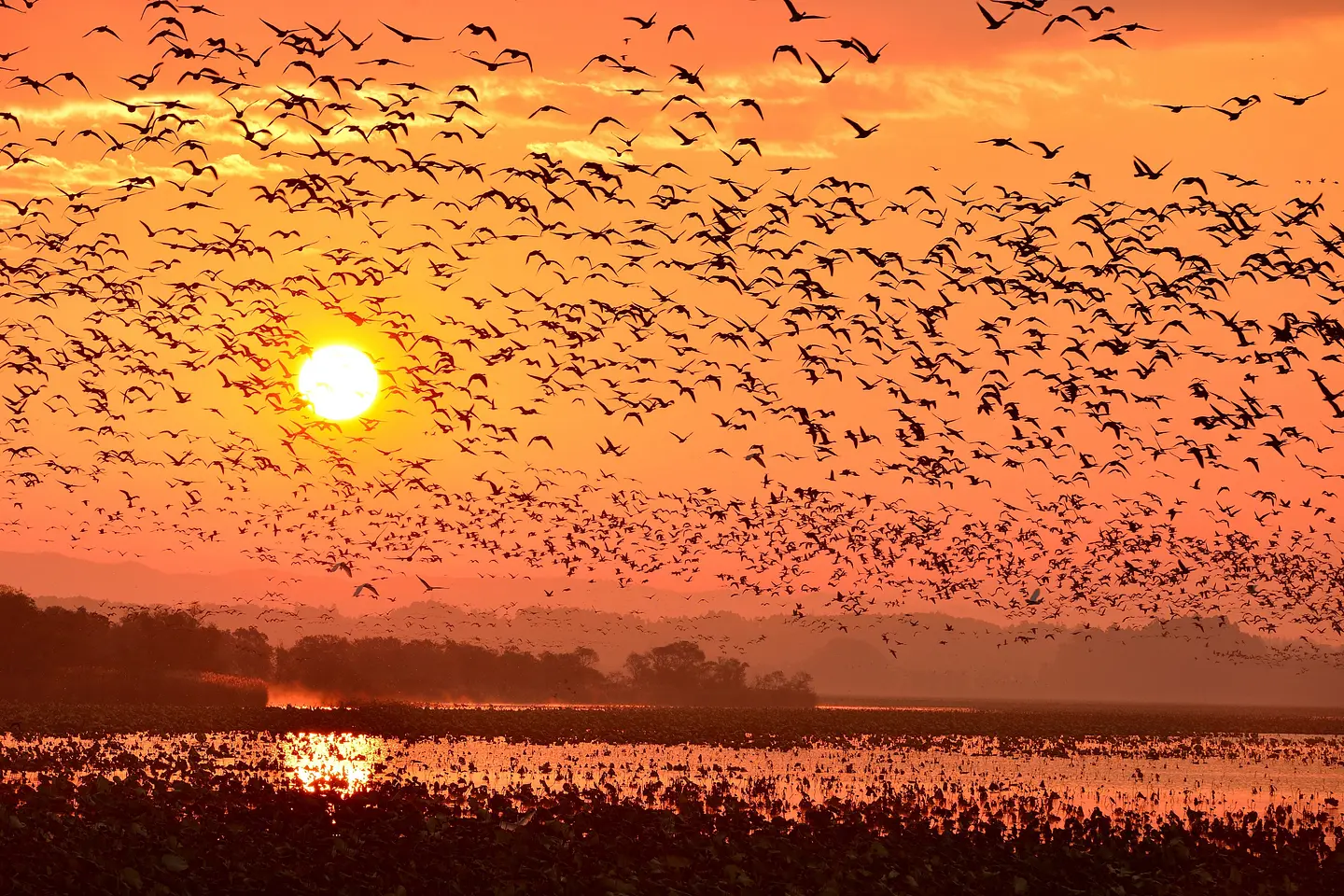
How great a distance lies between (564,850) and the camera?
76.1 ft

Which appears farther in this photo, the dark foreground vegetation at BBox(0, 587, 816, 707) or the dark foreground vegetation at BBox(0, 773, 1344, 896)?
the dark foreground vegetation at BBox(0, 587, 816, 707)

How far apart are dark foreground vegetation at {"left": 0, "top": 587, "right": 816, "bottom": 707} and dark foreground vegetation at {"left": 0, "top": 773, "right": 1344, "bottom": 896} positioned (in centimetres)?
5644

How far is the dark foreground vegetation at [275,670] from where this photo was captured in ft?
268

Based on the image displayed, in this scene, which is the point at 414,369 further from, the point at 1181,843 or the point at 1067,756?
the point at 1067,756

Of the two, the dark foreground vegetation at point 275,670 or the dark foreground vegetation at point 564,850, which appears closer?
the dark foreground vegetation at point 564,850

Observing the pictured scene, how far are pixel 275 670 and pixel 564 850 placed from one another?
3533 inches

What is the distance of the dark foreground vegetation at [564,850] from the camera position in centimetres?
2123

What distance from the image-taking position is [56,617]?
84.1 meters

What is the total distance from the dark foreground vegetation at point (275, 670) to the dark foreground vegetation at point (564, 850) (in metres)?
56.4

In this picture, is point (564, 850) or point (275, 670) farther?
point (275, 670)

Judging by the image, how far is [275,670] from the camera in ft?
353

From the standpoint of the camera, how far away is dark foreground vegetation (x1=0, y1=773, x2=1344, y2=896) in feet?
69.7

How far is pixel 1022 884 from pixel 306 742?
38.1 meters

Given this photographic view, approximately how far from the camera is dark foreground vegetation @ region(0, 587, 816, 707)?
268 feet
